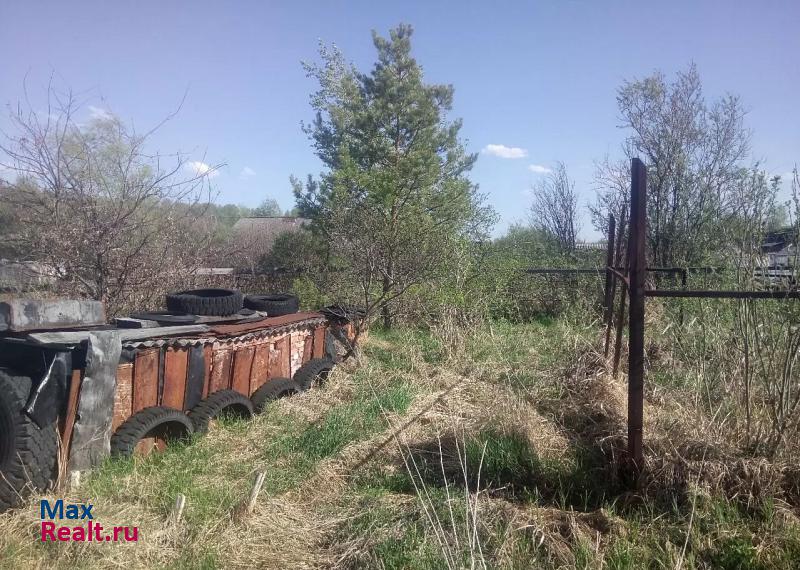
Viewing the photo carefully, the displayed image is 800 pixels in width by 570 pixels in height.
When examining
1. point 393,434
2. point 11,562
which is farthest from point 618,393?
point 11,562

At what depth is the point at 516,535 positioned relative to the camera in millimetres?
3160

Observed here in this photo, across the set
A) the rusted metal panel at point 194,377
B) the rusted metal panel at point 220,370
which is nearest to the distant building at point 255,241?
the rusted metal panel at point 220,370

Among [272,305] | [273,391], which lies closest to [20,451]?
[273,391]

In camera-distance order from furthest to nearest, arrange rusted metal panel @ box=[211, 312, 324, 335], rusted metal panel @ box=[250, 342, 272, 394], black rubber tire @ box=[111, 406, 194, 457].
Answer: rusted metal panel @ box=[250, 342, 272, 394], rusted metal panel @ box=[211, 312, 324, 335], black rubber tire @ box=[111, 406, 194, 457]

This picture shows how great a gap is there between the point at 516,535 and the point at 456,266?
6.21 m

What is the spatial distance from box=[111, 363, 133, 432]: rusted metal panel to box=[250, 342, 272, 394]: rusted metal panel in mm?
1492

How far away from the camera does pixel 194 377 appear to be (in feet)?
17.0

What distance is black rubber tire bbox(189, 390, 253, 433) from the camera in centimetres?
504

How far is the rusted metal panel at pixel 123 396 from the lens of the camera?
176 inches

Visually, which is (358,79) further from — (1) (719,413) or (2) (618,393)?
(1) (719,413)

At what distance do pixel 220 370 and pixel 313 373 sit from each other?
1364mm

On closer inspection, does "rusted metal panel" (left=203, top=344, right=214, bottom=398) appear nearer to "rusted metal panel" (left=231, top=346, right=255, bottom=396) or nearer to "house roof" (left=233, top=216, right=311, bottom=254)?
"rusted metal panel" (left=231, top=346, right=255, bottom=396)

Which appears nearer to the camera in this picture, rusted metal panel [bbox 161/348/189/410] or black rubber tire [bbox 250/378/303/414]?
rusted metal panel [bbox 161/348/189/410]

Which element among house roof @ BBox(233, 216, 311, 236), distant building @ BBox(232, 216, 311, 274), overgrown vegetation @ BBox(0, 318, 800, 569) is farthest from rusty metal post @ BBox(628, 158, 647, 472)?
house roof @ BBox(233, 216, 311, 236)
